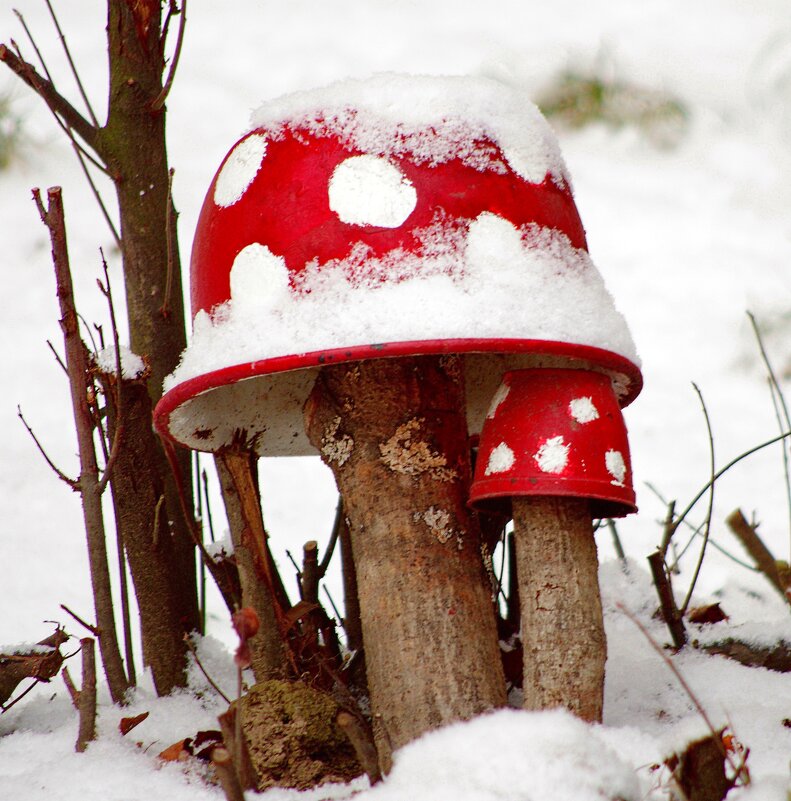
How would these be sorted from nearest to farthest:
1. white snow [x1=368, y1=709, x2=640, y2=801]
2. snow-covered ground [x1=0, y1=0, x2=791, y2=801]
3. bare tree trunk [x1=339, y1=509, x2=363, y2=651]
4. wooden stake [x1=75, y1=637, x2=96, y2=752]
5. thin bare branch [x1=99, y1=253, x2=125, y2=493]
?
white snow [x1=368, y1=709, x2=640, y2=801], wooden stake [x1=75, y1=637, x2=96, y2=752], thin bare branch [x1=99, y1=253, x2=125, y2=493], bare tree trunk [x1=339, y1=509, x2=363, y2=651], snow-covered ground [x1=0, y1=0, x2=791, y2=801]

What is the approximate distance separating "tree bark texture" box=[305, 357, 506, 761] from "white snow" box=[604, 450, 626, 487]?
0.94ft

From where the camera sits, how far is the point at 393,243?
54.8 inches

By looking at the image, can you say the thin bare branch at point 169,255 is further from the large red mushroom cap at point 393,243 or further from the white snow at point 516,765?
the white snow at point 516,765

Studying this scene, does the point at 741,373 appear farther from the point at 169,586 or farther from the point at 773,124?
the point at 169,586

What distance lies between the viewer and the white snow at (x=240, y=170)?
1541 millimetres

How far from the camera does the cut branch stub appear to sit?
1.40 metres

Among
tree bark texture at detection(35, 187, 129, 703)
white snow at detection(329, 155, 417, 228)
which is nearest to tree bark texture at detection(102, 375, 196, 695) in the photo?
tree bark texture at detection(35, 187, 129, 703)

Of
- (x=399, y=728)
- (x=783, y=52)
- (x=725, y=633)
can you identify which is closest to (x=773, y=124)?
(x=783, y=52)

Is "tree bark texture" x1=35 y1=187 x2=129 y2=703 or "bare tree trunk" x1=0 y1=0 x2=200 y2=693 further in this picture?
"bare tree trunk" x1=0 y1=0 x2=200 y2=693

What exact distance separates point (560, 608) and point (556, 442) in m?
0.24

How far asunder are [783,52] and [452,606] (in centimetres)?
294

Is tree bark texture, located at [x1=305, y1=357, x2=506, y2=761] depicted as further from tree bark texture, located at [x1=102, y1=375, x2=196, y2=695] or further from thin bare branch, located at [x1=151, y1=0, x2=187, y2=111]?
thin bare branch, located at [x1=151, y1=0, x2=187, y2=111]

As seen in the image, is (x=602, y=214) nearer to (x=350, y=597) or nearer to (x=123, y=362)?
(x=350, y=597)

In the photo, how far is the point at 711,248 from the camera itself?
11.6ft
